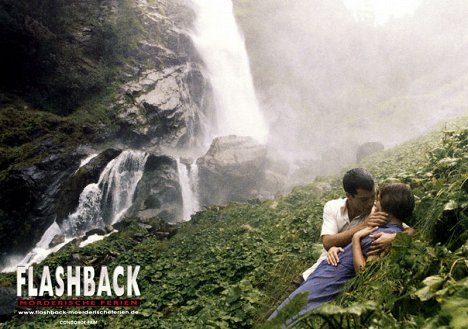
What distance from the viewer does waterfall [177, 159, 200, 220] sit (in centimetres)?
2814

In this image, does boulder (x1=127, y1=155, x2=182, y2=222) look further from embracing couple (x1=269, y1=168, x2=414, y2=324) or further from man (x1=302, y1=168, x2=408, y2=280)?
embracing couple (x1=269, y1=168, x2=414, y2=324)

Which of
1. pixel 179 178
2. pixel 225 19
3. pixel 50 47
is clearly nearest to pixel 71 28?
pixel 50 47

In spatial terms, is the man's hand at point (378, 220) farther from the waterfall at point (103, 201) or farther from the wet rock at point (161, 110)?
the wet rock at point (161, 110)

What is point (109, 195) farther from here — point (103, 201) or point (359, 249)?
point (359, 249)

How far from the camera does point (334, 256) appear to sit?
10.3ft

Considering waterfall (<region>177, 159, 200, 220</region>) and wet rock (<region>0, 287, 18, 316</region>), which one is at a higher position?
waterfall (<region>177, 159, 200, 220</region>)

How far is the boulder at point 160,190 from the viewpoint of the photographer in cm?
2508

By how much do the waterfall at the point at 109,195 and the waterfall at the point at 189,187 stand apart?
12.3ft

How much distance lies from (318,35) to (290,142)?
95.0ft

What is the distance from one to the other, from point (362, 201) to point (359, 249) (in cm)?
70

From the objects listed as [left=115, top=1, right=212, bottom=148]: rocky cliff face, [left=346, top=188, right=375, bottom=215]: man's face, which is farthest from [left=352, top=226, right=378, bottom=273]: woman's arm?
[left=115, top=1, right=212, bottom=148]: rocky cliff face

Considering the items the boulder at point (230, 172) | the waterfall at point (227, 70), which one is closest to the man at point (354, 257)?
the boulder at point (230, 172)

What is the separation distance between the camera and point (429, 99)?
53312 mm

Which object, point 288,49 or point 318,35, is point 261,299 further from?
point 318,35
